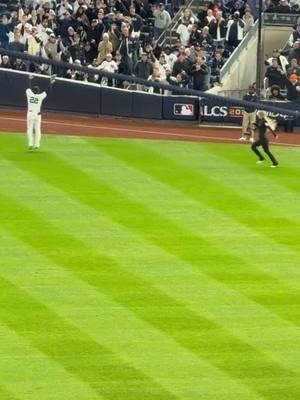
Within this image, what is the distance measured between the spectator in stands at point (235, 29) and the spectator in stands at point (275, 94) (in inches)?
145

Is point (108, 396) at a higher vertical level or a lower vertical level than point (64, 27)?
lower

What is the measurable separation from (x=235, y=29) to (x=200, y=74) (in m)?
3.08

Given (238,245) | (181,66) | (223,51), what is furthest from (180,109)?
(238,245)

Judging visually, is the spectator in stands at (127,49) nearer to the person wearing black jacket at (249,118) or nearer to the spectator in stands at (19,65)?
the spectator in stands at (19,65)

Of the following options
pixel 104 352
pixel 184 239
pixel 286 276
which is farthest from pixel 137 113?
pixel 104 352

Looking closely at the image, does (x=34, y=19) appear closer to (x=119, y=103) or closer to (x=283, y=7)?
(x=119, y=103)

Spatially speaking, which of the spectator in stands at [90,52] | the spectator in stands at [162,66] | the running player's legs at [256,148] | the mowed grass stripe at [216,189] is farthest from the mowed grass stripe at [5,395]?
the spectator in stands at [90,52]

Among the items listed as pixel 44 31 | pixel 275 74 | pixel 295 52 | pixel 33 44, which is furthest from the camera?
pixel 44 31

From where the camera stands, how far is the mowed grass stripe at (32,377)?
20.2 metres

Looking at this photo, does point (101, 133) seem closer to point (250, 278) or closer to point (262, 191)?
point (262, 191)

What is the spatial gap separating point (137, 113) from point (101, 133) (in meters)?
2.51

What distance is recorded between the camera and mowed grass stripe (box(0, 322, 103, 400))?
2023cm

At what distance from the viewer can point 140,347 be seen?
22531 mm

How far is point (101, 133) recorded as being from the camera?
4375cm
